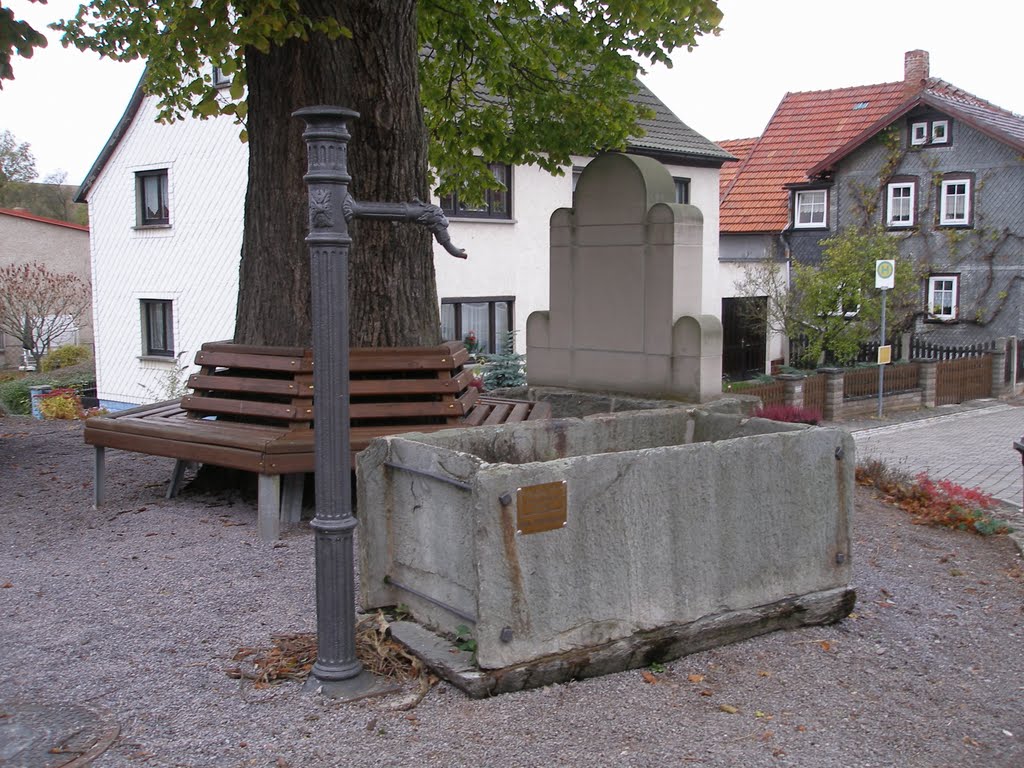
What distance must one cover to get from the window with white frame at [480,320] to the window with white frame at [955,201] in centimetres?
1440

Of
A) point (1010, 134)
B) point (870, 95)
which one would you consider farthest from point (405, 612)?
point (870, 95)

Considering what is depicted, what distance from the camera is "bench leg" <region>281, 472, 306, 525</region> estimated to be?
278 inches

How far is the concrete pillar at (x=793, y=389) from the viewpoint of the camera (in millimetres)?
19375

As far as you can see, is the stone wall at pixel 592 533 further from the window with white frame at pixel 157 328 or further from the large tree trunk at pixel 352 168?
the window with white frame at pixel 157 328

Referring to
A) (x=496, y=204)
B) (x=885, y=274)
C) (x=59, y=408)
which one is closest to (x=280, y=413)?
(x=59, y=408)

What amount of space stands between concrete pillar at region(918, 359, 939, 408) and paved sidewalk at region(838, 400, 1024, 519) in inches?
24.6

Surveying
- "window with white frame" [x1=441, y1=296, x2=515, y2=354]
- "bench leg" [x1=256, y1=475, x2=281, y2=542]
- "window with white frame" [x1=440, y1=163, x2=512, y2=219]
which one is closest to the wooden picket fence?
"window with white frame" [x1=441, y1=296, x2=515, y2=354]

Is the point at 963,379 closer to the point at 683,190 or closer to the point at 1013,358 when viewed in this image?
the point at 1013,358

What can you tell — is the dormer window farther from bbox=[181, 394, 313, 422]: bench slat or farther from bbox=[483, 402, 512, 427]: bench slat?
bbox=[181, 394, 313, 422]: bench slat

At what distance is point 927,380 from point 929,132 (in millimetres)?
9567

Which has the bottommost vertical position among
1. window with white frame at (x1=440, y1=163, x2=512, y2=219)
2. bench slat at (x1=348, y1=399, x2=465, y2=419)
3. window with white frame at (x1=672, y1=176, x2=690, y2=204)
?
bench slat at (x1=348, y1=399, x2=465, y2=419)

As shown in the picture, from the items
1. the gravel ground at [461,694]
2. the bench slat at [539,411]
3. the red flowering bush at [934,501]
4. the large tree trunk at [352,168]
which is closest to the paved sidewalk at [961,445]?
the red flowering bush at [934,501]

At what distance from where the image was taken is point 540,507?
177 inches

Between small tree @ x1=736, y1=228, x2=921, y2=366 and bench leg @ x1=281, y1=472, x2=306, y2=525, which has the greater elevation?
small tree @ x1=736, y1=228, x2=921, y2=366
